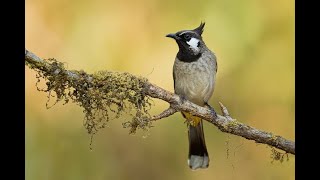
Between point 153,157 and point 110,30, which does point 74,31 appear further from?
point 153,157

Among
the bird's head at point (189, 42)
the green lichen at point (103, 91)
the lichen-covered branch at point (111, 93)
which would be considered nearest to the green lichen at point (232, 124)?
the lichen-covered branch at point (111, 93)

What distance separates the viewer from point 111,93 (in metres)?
3.65

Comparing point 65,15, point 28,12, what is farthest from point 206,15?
point 28,12

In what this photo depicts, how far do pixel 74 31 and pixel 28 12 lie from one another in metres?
0.58

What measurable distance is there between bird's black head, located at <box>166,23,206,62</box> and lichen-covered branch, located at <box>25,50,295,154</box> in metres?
1.15

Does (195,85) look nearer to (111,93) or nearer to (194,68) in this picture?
(194,68)

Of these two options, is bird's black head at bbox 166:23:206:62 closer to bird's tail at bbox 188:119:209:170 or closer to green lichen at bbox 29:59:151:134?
bird's tail at bbox 188:119:209:170

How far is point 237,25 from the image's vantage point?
21.4ft

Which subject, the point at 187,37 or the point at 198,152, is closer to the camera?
the point at 187,37

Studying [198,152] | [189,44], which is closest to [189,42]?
[189,44]

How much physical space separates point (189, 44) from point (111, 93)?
1.52 metres

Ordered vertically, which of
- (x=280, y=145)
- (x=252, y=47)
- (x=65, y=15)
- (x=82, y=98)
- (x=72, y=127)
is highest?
(x=65, y=15)

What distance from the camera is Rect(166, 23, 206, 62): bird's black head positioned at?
16.3 ft

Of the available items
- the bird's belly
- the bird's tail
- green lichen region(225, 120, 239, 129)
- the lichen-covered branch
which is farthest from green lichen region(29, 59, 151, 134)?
the bird's tail
